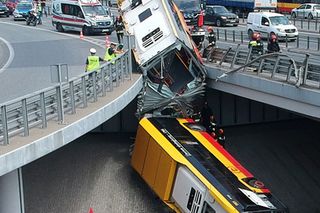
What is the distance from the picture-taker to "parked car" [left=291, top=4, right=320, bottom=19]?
46312 millimetres

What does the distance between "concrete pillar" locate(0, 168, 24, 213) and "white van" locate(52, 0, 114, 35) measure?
23.5m

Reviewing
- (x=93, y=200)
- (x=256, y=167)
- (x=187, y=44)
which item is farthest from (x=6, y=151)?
(x=256, y=167)

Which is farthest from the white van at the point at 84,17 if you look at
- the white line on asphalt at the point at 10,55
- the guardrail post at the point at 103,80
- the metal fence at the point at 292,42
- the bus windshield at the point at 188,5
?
the guardrail post at the point at 103,80

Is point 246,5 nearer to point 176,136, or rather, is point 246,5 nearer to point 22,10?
point 22,10

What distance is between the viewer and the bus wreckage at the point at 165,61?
20.2 metres

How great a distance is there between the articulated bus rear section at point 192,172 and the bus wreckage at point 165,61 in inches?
66.7

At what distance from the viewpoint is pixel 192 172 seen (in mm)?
14875

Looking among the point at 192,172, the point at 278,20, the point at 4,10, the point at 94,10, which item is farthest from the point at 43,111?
the point at 4,10

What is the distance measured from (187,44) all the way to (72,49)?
7.10m

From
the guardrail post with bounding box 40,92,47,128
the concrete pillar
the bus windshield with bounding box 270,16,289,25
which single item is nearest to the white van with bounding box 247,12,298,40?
the bus windshield with bounding box 270,16,289,25

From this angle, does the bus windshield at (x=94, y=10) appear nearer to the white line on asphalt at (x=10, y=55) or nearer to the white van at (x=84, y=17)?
the white van at (x=84, y=17)

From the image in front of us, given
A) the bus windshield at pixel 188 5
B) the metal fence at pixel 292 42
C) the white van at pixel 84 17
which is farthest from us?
the bus windshield at pixel 188 5

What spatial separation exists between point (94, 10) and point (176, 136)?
1988 cm

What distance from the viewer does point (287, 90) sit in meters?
17.3
